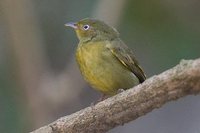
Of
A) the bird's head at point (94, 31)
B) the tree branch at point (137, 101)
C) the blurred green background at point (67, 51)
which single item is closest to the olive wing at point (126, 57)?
the bird's head at point (94, 31)

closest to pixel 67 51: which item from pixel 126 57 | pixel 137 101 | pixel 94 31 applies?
pixel 94 31

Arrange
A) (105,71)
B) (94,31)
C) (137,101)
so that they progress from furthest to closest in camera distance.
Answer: (94,31) → (105,71) → (137,101)

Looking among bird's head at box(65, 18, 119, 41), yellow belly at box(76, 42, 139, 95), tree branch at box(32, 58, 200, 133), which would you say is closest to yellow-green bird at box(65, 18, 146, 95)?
yellow belly at box(76, 42, 139, 95)

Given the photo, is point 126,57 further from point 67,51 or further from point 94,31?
point 67,51

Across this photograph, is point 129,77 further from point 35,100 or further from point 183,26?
point 183,26

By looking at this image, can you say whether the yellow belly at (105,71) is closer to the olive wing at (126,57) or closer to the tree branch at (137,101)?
the olive wing at (126,57)

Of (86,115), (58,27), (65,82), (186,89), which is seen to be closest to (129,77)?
(86,115)

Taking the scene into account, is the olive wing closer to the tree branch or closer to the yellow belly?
the yellow belly
